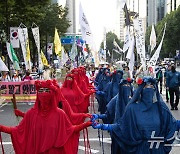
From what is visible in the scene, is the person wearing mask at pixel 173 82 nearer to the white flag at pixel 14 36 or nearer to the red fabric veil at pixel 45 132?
the red fabric veil at pixel 45 132

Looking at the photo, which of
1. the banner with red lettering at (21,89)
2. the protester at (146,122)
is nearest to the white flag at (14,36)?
the banner with red lettering at (21,89)

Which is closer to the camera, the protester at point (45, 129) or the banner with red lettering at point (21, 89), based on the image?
the protester at point (45, 129)

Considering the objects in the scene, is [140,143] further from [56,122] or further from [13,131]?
[13,131]

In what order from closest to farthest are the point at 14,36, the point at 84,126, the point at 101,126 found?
the point at 84,126
the point at 101,126
the point at 14,36

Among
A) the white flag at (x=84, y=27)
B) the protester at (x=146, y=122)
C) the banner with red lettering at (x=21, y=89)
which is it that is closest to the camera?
the protester at (x=146, y=122)

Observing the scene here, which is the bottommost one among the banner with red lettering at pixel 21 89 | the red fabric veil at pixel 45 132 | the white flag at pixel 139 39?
the banner with red lettering at pixel 21 89

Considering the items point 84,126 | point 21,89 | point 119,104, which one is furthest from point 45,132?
point 21,89

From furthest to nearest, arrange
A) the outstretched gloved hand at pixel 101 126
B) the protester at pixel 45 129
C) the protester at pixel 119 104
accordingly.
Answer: the protester at pixel 119 104
the outstretched gloved hand at pixel 101 126
the protester at pixel 45 129

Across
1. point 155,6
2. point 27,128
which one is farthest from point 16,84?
point 155,6

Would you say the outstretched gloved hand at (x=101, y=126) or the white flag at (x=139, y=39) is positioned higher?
the white flag at (x=139, y=39)

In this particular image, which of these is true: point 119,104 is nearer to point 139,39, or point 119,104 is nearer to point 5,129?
point 5,129

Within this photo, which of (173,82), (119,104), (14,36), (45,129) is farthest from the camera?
(14,36)

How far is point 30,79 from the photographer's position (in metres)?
18.7

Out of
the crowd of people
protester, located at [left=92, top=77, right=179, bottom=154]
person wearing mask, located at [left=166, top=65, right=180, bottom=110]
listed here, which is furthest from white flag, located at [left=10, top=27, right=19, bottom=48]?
protester, located at [left=92, top=77, right=179, bottom=154]
